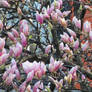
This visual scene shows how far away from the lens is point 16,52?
1.97 meters

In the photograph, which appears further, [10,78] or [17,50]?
[17,50]

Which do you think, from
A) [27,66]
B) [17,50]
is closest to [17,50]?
[17,50]

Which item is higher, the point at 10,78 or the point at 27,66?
the point at 27,66

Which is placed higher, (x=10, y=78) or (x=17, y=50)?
(x=17, y=50)

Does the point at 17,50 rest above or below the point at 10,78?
above

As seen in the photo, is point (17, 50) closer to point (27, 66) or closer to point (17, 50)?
point (17, 50)

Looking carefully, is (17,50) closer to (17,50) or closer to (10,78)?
(17,50)

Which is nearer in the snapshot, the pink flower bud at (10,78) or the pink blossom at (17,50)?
the pink flower bud at (10,78)

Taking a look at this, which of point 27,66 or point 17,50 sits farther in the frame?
point 17,50

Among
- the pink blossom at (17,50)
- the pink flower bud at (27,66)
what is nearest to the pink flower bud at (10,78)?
the pink flower bud at (27,66)

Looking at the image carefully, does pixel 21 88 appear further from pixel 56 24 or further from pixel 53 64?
pixel 56 24

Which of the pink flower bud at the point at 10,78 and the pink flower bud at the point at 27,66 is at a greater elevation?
the pink flower bud at the point at 27,66

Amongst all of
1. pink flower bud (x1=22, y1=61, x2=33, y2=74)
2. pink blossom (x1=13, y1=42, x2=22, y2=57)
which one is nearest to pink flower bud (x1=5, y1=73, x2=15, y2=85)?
pink flower bud (x1=22, y1=61, x2=33, y2=74)

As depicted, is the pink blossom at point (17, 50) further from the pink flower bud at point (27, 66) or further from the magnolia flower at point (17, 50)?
the pink flower bud at point (27, 66)
